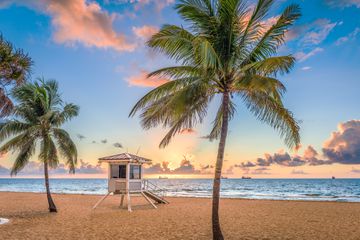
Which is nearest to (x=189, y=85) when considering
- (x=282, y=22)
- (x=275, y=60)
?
(x=275, y=60)

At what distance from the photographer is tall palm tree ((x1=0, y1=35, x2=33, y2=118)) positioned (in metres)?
9.98

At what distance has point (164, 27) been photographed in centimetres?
884

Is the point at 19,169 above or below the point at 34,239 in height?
above

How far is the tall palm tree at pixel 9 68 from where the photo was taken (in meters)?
9.98

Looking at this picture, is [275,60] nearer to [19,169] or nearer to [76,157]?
[76,157]

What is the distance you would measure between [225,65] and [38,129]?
11000 mm

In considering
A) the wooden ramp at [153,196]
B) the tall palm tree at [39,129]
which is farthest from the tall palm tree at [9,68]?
the wooden ramp at [153,196]

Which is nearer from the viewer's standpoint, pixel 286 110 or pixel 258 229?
pixel 286 110

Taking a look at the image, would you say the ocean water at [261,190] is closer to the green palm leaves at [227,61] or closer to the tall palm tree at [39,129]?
the tall palm tree at [39,129]

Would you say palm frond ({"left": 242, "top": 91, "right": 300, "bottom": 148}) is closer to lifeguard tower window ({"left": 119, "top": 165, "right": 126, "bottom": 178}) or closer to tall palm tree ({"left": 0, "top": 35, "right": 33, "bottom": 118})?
tall palm tree ({"left": 0, "top": 35, "right": 33, "bottom": 118})

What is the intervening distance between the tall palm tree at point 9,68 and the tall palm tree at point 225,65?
435 cm

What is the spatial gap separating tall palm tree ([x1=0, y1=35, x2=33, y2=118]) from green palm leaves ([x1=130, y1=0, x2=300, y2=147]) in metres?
4.35

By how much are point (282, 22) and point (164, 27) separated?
10.9 feet

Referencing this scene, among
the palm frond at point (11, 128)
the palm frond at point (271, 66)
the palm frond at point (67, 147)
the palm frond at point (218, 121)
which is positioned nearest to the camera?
the palm frond at point (271, 66)
